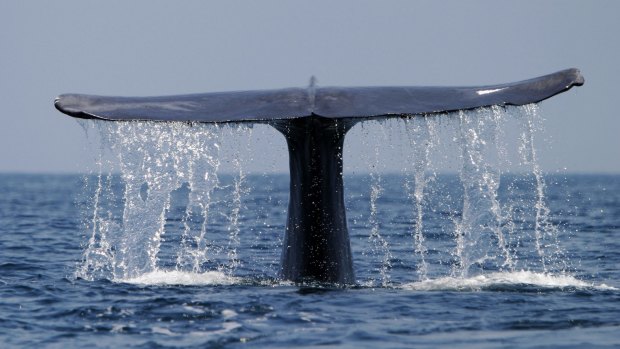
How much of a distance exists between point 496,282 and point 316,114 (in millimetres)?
3294

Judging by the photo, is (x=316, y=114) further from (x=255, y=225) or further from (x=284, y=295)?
(x=255, y=225)

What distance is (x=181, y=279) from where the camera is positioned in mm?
11039

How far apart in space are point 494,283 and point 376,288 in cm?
126

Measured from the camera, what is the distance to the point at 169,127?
28.7 feet

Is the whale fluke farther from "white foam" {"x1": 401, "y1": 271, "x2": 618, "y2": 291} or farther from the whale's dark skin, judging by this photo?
"white foam" {"x1": 401, "y1": 271, "x2": 618, "y2": 291}

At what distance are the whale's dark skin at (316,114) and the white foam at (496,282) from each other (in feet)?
3.38

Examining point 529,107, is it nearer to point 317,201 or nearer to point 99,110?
point 317,201

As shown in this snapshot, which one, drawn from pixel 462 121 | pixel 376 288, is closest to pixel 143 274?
pixel 376 288

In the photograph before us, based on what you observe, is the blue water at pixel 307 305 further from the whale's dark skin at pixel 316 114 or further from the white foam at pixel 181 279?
the whale's dark skin at pixel 316 114

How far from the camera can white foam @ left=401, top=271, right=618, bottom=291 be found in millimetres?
10477

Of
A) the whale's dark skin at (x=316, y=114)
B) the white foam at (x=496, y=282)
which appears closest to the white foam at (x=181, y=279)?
the whale's dark skin at (x=316, y=114)

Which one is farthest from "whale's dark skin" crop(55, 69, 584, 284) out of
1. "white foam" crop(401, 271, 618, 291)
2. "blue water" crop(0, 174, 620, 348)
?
"white foam" crop(401, 271, 618, 291)

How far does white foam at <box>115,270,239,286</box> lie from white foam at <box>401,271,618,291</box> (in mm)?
1723

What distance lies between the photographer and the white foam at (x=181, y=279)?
10.7m
